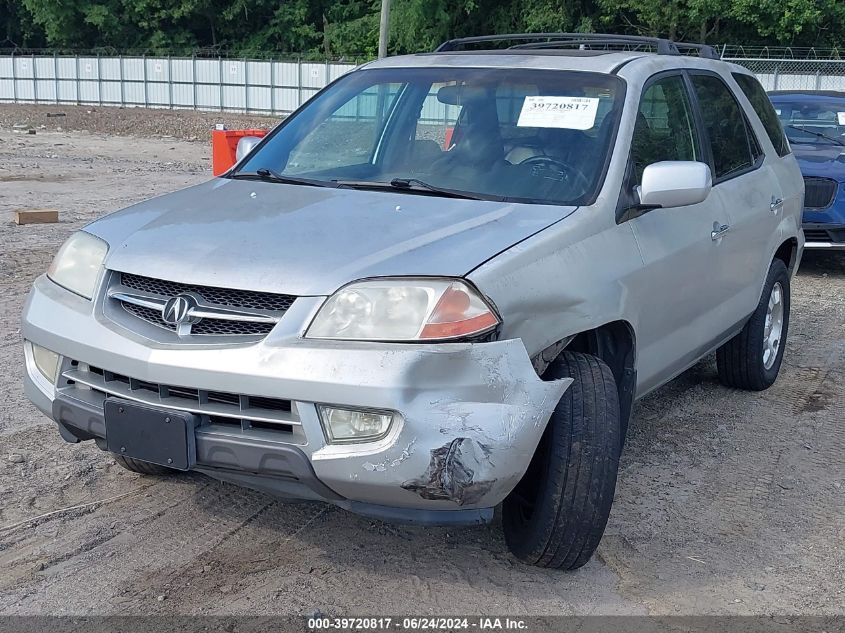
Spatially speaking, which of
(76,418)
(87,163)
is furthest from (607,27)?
(76,418)

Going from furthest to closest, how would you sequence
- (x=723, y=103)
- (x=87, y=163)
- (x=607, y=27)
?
(x=607, y=27), (x=87, y=163), (x=723, y=103)

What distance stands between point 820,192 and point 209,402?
24.9ft

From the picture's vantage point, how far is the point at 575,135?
4.02 m

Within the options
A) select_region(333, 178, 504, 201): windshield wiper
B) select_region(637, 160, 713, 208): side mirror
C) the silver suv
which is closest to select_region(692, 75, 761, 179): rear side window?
the silver suv

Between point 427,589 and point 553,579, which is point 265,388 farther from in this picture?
point 553,579

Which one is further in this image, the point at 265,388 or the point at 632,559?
the point at 632,559

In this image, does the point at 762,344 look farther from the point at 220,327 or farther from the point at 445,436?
the point at 220,327

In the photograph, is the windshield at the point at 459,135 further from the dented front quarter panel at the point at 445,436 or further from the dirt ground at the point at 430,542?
the dirt ground at the point at 430,542

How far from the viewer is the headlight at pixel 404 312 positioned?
9.72ft

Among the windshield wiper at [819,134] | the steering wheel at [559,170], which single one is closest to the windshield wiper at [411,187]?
the steering wheel at [559,170]

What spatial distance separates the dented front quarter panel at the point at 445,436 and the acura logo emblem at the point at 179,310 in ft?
1.92

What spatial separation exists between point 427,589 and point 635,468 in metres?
1.51

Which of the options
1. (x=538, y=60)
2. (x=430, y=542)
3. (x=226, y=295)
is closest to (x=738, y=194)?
(x=538, y=60)

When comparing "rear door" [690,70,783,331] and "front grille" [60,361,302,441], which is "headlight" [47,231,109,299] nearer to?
"front grille" [60,361,302,441]
